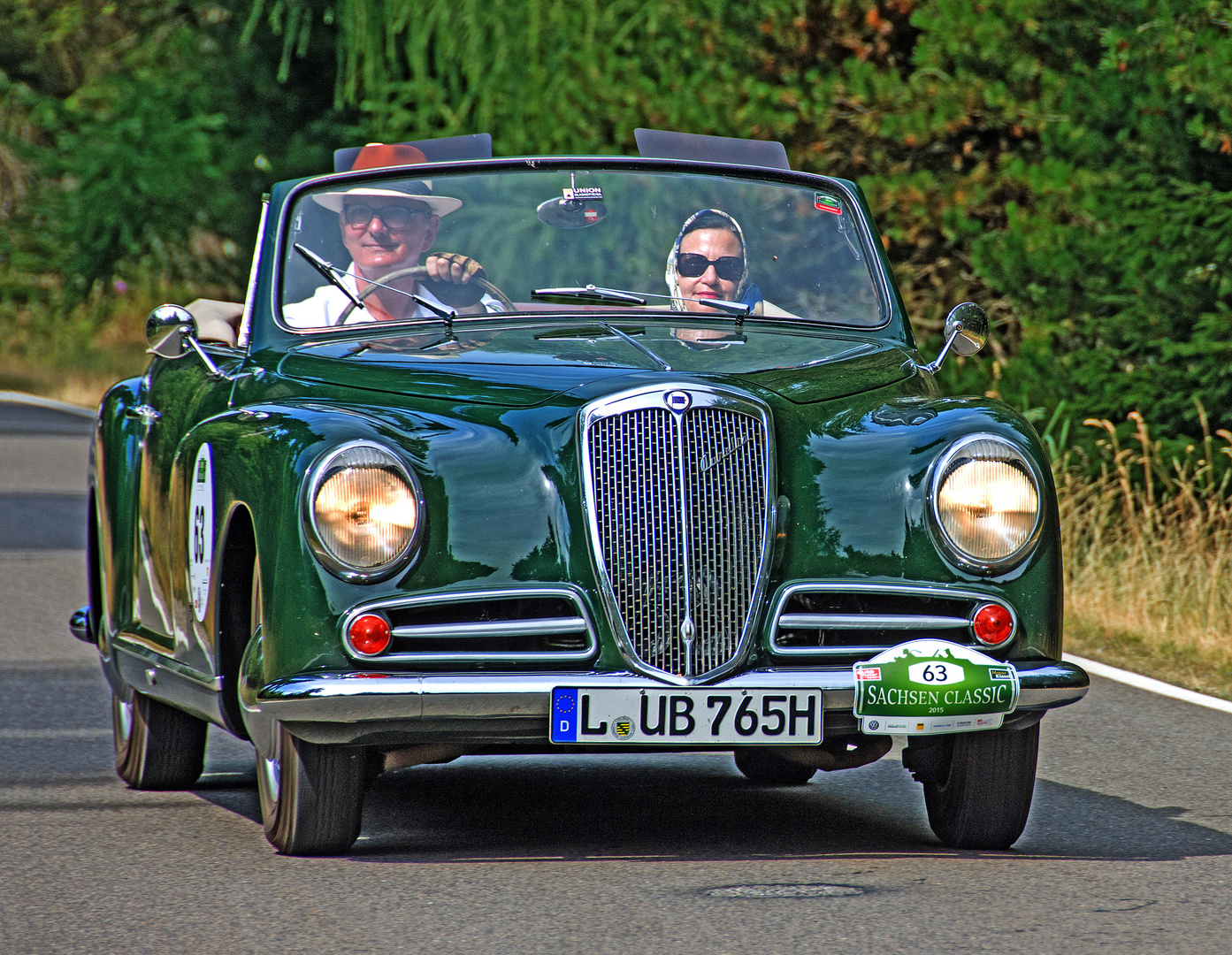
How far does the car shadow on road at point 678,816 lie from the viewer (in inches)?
221

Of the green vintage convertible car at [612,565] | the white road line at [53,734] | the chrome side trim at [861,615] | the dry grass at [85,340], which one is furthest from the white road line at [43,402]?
the chrome side trim at [861,615]

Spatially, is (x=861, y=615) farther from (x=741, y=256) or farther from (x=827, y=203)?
(x=827, y=203)

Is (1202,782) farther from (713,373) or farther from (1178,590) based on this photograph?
(1178,590)

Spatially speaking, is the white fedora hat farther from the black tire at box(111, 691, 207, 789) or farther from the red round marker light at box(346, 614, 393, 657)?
the red round marker light at box(346, 614, 393, 657)

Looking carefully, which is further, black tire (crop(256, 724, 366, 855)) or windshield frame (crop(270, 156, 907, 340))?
windshield frame (crop(270, 156, 907, 340))

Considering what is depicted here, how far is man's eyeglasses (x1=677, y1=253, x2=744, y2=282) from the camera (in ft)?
21.5

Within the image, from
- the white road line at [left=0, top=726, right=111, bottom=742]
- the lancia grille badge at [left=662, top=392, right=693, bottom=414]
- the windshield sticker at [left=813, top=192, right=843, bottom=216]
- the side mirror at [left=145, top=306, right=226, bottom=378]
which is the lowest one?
the white road line at [left=0, top=726, right=111, bottom=742]

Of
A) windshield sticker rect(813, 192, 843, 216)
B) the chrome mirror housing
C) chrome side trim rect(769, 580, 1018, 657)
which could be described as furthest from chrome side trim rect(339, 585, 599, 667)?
windshield sticker rect(813, 192, 843, 216)

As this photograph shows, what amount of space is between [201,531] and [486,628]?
112cm

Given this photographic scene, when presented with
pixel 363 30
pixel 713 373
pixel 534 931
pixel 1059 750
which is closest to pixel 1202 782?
pixel 1059 750

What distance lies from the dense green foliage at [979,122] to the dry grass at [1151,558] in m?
0.32

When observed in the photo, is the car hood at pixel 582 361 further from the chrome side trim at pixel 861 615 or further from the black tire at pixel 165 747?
the black tire at pixel 165 747

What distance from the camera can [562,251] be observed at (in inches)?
254

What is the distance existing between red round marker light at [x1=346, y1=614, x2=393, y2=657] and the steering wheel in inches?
58.6
